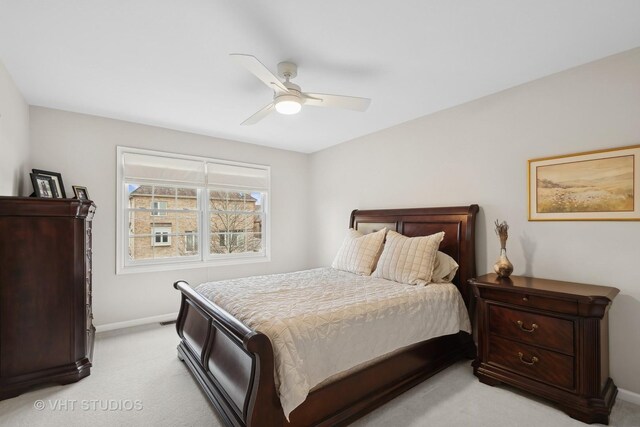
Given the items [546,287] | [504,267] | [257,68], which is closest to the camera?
[257,68]

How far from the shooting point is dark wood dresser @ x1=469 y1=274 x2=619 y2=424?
1.98 meters

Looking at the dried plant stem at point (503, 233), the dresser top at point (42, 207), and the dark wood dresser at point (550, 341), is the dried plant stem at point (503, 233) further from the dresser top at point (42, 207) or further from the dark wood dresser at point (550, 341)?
the dresser top at point (42, 207)

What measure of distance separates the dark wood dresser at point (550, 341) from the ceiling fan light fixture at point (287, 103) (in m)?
2.06

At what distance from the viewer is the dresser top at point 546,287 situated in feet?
6.69

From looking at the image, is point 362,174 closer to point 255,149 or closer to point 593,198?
point 255,149

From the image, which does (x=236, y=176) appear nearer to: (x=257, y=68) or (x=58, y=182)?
(x=58, y=182)

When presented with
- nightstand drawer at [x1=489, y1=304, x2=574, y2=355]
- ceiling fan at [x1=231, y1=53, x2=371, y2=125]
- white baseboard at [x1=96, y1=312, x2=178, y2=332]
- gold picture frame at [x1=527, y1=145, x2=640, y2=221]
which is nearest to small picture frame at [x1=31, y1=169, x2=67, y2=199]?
white baseboard at [x1=96, y1=312, x2=178, y2=332]

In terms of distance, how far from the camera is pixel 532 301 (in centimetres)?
221

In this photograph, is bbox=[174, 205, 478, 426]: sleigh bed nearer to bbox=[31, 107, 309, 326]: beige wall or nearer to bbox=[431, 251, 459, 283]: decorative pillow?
bbox=[431, 251, 459, 283]: decorative pillow

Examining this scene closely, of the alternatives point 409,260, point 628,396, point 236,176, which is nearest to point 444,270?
point 409,260

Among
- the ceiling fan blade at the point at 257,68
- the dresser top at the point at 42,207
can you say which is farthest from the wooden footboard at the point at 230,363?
the ceiling fan blade at the point at 257,68

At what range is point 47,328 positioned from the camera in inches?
94.6

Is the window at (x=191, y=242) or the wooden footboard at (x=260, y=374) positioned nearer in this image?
the wooden footboard at (x=260, y=374)

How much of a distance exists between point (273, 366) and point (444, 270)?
2.00 meters
